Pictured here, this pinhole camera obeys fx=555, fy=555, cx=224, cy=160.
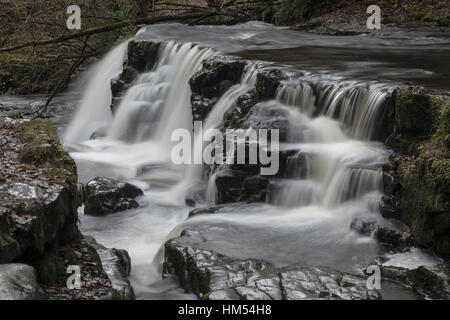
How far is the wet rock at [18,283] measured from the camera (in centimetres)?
474

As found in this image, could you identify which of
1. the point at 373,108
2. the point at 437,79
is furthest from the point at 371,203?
the point at 437,79

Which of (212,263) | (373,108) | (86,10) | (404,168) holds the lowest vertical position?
(212,263)

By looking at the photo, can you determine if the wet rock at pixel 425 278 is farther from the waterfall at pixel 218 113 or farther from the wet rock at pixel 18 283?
the waterfall at pixel 218 113

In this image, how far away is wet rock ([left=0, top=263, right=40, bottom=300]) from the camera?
15.5 ft

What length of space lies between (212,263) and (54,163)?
8.77 feet

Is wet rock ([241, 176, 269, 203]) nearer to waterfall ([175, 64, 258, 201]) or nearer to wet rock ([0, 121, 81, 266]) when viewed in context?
waterfall ([175, 64, 258, 201])

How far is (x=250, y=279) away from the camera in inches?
230

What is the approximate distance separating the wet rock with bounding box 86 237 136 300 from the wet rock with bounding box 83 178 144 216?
1581 mm

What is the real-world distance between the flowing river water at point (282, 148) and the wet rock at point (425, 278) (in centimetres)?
23

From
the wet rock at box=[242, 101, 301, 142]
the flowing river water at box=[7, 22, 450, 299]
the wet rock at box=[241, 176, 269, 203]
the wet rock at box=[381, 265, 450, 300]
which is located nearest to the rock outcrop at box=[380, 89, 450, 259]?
the flowing river water at box=[7, 22, 450, 299]

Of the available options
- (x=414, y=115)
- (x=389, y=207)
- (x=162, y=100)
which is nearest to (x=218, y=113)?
(x=162, y=100)

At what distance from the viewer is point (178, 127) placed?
13.3m
